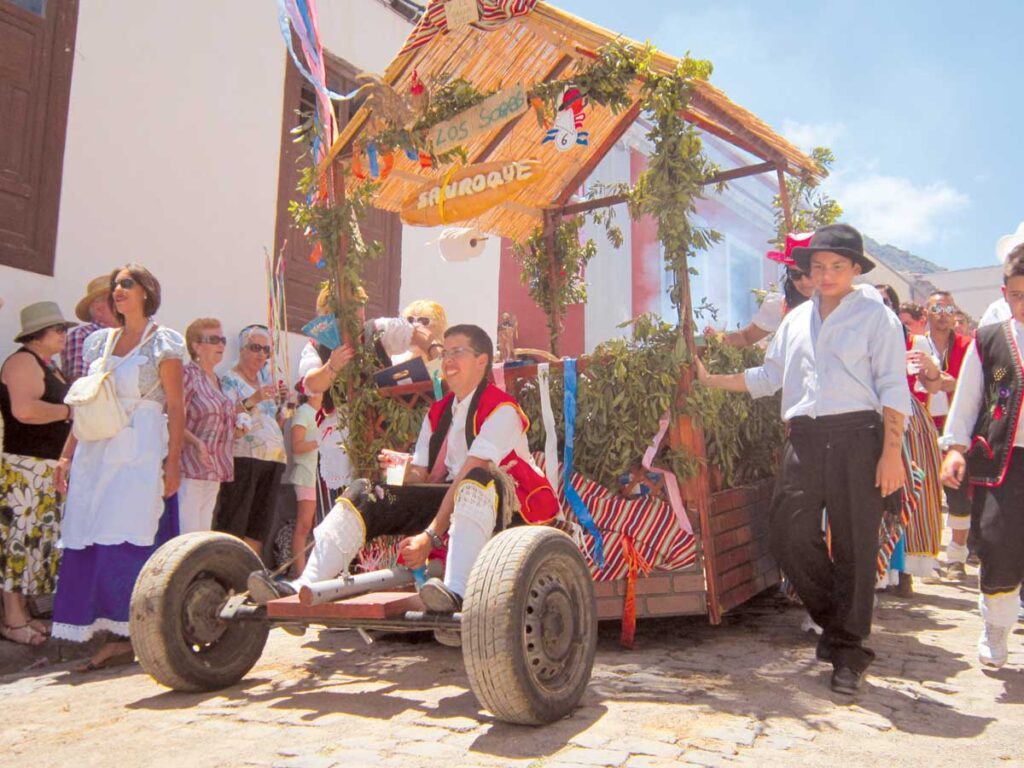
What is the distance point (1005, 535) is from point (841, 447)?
94 cm

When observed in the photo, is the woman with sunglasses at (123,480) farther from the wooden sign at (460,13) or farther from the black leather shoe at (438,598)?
the wooden sign at (460,13)

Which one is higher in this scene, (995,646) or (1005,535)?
(1005,535)

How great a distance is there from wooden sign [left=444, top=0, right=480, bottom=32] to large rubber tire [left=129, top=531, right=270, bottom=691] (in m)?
3.00

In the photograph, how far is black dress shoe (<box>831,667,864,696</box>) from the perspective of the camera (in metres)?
3.66

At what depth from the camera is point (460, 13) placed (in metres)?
5.07

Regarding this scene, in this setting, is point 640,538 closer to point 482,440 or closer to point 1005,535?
point 482,440

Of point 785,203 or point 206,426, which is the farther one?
point 785,203

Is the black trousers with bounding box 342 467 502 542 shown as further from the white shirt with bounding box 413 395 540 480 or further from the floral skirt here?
the floral skirt

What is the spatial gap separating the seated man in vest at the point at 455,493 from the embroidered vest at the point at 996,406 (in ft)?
6.39

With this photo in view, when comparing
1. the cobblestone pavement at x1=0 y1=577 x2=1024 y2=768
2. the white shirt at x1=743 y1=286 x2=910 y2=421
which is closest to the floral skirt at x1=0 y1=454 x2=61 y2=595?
the cobblestone pavement at x1=0 y1=577 x2=1024 y2=768

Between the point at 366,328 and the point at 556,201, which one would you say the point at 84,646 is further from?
the point at 556,201

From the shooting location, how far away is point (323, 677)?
13.7 ft

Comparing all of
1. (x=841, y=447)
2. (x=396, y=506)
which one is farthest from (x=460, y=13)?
(x=841, y=447)

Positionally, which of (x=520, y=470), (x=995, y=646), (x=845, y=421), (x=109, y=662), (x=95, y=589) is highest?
(x=845, y=421)
